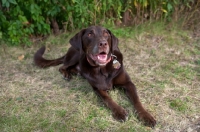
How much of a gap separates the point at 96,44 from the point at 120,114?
2.62ft

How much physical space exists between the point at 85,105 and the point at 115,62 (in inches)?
24.7

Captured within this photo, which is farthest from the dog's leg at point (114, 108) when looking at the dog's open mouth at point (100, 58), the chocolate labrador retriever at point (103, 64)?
the dog's open mouth at point (100, 58)

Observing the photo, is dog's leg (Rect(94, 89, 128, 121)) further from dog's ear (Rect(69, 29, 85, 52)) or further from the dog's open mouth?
dog's ear (Rect(69, 29, 85, 52))

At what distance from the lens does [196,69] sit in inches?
143

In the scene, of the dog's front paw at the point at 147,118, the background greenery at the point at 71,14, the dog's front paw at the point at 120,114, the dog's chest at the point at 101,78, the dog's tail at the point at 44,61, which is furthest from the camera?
the background greenery at the point at 71,14

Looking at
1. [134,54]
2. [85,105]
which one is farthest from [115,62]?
[134,54]

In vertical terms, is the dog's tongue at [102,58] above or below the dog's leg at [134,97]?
above

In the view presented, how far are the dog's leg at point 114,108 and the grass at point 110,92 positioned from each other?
0.06 metres

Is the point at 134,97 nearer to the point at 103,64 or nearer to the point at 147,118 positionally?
the point at 147,118

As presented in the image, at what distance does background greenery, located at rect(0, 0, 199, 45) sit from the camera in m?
4.29

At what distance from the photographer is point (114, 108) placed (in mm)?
2727

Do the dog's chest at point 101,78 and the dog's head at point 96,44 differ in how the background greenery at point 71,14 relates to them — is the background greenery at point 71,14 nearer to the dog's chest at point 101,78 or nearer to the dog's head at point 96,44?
the dog's head at point 96,44

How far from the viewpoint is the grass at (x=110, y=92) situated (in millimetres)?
2635

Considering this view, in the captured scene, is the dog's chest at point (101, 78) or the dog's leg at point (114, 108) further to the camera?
the dog's chest at point (101, 78)
